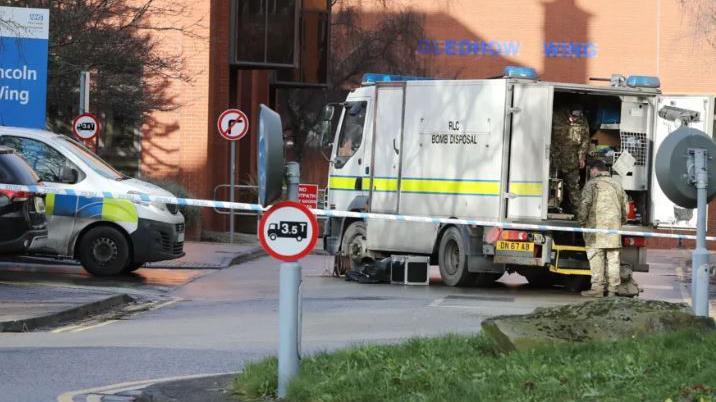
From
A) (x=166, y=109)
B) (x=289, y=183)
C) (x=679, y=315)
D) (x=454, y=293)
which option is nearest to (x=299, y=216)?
(x=289, y=183)

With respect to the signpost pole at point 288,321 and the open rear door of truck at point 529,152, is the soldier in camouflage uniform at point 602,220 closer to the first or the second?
the open rear door of truck at point 529,152

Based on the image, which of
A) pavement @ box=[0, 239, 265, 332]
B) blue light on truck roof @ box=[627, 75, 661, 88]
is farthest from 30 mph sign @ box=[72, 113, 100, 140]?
blue light on truck roof @ box=[627, 75, 661, 88]

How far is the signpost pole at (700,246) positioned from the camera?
10.3 metres

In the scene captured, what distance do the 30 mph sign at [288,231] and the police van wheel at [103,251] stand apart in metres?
11.0

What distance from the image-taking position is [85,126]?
24.2m

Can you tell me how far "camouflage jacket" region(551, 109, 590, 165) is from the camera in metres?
19.3

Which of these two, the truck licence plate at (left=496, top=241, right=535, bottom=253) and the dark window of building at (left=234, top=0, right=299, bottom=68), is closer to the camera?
the truck licence plate at (left=496, top=241, right=535, bottom=253)

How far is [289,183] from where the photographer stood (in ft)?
28.2

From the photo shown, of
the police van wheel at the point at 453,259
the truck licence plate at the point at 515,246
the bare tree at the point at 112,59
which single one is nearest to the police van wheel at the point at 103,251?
the police van wheel at the point at 453,259

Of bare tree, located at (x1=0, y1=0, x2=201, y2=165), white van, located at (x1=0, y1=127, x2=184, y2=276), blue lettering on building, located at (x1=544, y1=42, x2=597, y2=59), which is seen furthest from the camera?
blue lettering on building, located at (x1=544, y1=42, x2=597, y2=59)

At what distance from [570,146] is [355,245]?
13.9ft

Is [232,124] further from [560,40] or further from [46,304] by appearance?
[560,40]

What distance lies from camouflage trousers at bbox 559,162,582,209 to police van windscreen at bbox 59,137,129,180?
6.27m

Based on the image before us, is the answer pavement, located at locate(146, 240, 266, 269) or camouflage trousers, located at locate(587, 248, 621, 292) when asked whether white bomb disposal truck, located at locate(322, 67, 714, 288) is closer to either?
camouflage trousers, located at locate(587, 248, 621, 292)
